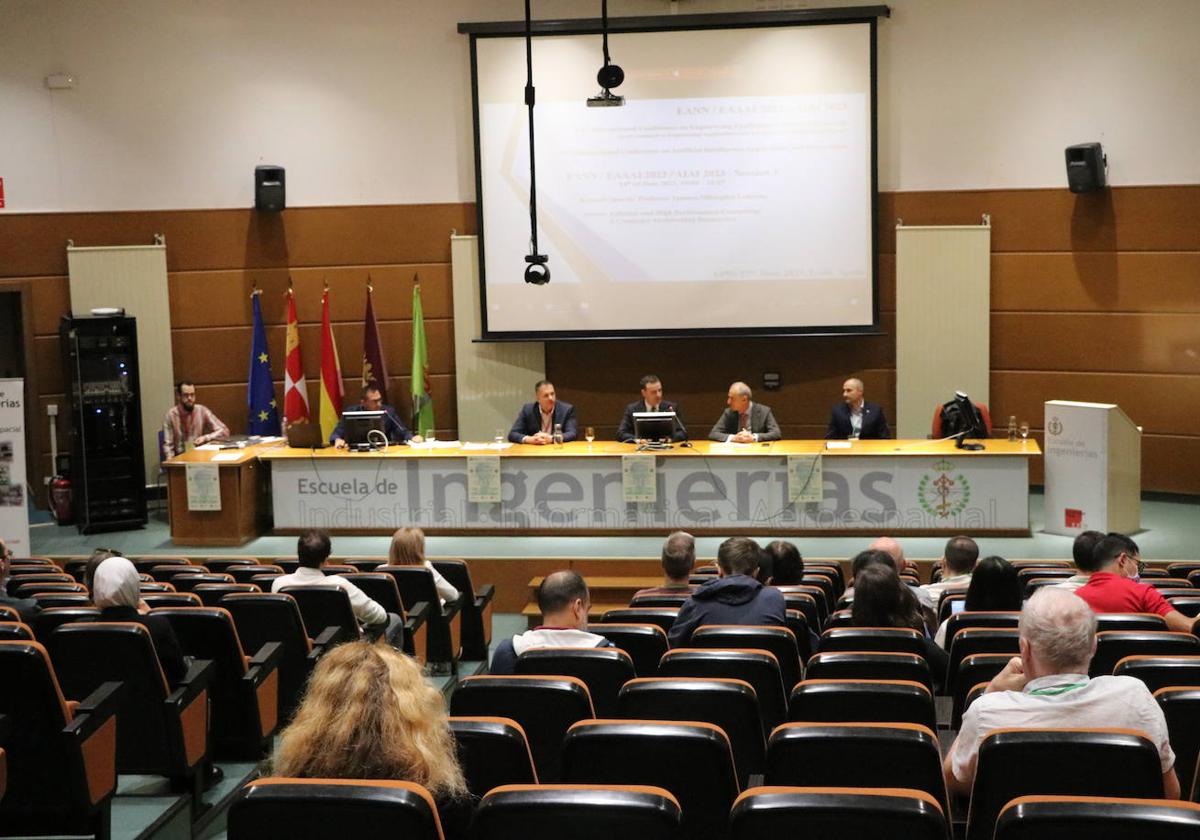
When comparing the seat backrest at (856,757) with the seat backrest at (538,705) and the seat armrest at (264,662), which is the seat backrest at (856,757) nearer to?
the seat backrest at (538,705)

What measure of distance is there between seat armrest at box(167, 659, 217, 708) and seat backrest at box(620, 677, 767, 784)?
1695 millimetres

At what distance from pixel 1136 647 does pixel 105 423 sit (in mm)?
8175

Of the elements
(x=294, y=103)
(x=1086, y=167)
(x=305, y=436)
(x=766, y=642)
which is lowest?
(x=766, y=642)

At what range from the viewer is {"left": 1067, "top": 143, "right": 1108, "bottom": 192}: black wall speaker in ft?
31.4

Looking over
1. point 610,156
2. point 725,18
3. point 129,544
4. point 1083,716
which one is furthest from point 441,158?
point 1083,716

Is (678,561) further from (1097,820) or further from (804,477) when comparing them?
(1097,820)

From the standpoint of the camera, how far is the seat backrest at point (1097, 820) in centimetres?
189

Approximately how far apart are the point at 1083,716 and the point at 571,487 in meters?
5.99

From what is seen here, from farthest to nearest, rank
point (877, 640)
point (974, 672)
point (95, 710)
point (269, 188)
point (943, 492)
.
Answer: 1. point (269, 188)
2. point (943, 492)
3. point (877, 640)
4. point (95, 710)
5. point (974, 672)

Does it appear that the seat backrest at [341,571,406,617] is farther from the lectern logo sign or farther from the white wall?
the white wall

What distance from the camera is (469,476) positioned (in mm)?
8531

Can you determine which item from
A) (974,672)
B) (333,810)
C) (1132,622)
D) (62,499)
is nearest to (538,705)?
(333,810)

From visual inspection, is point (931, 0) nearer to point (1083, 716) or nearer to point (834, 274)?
point (834, 274)

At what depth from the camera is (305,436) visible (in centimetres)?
887
